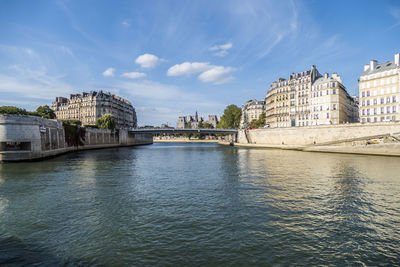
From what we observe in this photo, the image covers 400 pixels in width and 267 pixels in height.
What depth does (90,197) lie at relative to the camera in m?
13.3

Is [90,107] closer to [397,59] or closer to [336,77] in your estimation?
[336,77]

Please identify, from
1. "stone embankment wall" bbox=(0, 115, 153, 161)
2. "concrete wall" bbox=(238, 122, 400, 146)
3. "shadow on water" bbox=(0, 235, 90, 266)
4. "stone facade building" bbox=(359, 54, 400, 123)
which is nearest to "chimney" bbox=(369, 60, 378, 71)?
"stone facade building" bbox=(359, 54, 400, 123)

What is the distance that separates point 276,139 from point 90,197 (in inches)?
2451

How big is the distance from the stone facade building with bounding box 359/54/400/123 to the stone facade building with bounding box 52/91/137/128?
299 feet

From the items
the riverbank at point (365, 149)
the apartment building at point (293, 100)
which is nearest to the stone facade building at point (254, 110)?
the apartment building at point (293, 100)

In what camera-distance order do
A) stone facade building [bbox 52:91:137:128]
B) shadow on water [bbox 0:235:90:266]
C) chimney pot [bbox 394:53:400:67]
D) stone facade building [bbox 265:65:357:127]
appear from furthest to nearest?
stone facade building [bbox 52:91:137:128] → stone facade building [bbox 265:65:357:127] → chimney pot [bbox 394:53:400:67] → shadow on water [bbox 0:235:90:266]

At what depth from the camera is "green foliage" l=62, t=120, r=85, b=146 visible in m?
50.4

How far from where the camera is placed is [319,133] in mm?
56625

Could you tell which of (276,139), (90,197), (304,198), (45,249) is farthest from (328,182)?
(276,139)

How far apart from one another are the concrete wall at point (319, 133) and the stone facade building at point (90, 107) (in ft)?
218

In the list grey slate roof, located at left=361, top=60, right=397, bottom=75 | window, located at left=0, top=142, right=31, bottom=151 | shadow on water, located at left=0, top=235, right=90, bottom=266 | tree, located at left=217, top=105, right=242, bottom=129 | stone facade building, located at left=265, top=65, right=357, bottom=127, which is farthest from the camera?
tree, located at left=217, top=105, right=242, bottom=129

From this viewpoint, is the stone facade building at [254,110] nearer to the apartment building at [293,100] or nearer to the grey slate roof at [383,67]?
the apartment building at [293,100]

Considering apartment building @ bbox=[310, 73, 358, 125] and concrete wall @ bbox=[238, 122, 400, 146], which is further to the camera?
apartment building @ bbox=[310, 73, 358, 125]

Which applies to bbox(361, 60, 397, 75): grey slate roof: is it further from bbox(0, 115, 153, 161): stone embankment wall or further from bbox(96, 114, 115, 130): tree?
bbox(96, 114, 115, 130): tree
